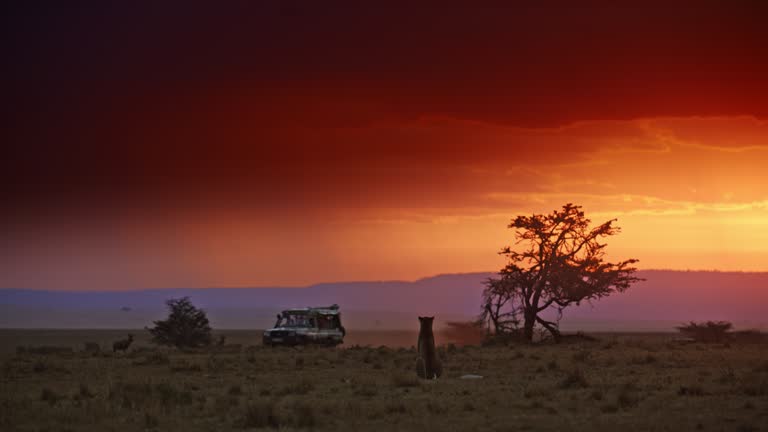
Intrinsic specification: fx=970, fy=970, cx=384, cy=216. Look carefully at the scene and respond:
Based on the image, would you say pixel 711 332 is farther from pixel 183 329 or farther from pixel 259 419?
pixel 259 419

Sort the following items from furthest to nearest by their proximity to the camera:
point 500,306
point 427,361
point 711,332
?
1. point 711,332
2. point 500,306
3. point 427,361

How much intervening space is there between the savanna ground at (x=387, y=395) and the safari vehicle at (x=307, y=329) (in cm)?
1279

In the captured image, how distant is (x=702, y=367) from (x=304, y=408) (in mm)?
17034

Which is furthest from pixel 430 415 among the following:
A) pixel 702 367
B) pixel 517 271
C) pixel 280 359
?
pixel 517 271

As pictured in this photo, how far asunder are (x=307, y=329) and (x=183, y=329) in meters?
13.2

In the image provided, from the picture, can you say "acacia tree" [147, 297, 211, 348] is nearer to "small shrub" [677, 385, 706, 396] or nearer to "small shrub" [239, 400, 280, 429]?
"small shrub" [677, 385, 706, 396]

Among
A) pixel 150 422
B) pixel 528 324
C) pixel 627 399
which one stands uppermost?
pixel 528 324

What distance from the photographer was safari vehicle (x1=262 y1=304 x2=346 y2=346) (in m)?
50.1

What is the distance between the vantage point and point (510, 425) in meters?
18.2

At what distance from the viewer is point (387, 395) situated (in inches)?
926

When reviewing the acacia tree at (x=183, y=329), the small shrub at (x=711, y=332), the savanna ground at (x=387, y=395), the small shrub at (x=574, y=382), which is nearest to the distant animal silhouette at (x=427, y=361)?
the savanna ground at (x=387, y=395)

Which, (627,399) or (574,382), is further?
(574,382)

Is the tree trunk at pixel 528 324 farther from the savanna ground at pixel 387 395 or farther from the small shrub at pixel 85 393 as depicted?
the small shrub at pixel 85 393

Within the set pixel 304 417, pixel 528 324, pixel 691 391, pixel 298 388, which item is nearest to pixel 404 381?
pixel 298 388
